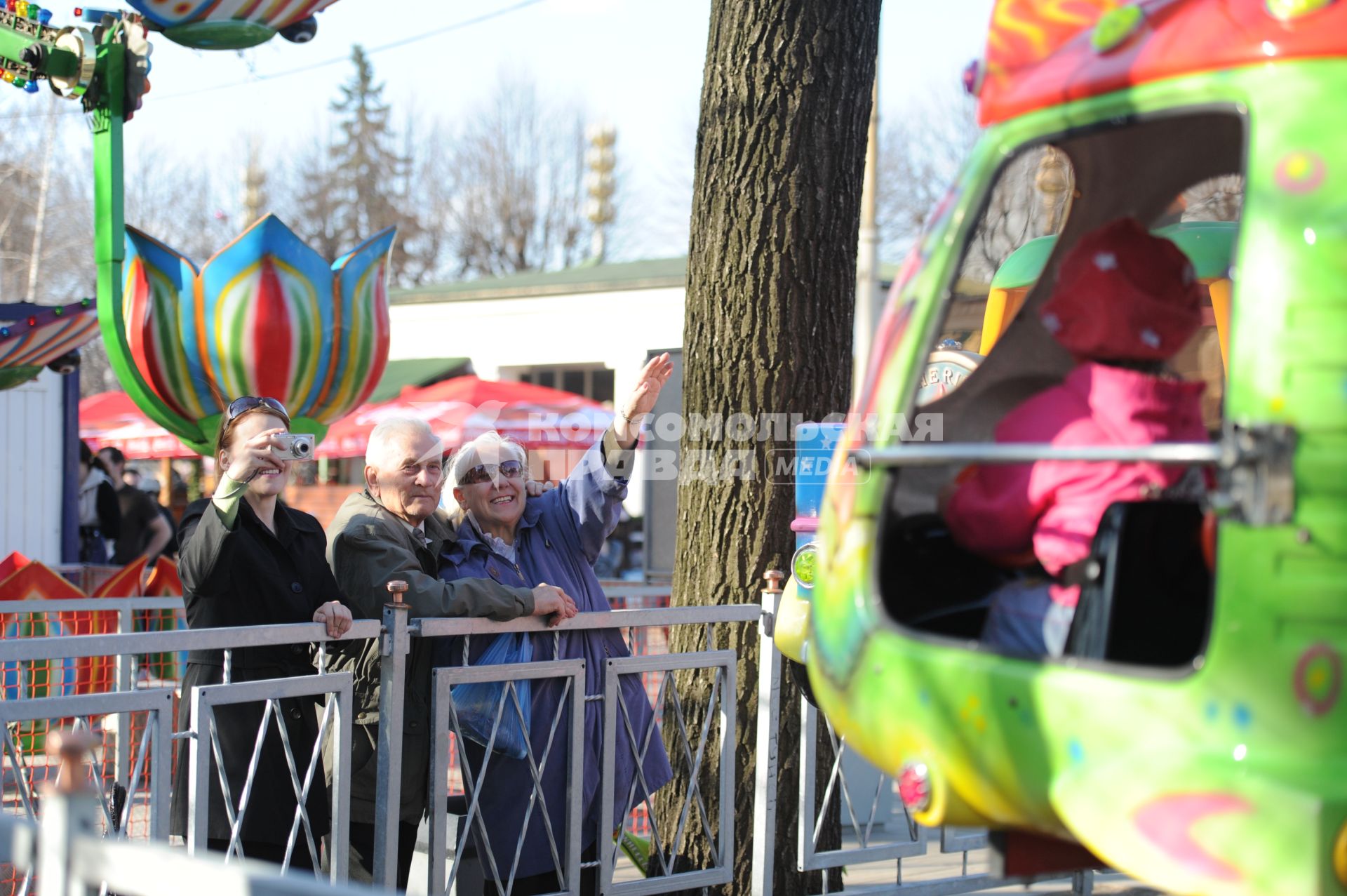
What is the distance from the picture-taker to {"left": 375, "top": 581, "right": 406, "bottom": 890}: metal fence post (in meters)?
4.25

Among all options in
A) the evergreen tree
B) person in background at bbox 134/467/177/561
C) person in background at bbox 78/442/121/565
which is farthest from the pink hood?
the evergreen tree

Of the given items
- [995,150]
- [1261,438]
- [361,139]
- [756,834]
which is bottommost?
[756,834]

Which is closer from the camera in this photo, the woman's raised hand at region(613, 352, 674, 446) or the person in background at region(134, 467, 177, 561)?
the woman's raised hand at region(613, 352, 674, 446)

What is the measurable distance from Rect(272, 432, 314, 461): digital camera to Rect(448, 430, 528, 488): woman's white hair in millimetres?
510

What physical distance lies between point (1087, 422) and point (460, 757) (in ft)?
7.49

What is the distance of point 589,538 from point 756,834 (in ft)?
3.99

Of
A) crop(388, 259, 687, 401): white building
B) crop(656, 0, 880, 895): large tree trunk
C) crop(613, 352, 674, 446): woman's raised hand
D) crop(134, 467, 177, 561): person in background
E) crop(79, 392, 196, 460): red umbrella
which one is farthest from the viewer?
crop(388, 259, 687, 401): white building

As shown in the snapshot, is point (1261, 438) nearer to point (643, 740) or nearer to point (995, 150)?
point (995, 150)

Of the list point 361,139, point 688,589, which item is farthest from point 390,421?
point 361,139

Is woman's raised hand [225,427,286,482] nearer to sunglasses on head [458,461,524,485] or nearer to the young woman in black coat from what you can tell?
the young woman in black coat

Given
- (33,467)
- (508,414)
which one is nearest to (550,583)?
(33,467)

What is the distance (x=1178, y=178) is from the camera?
3.90 metres

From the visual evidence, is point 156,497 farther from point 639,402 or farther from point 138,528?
point 639,402

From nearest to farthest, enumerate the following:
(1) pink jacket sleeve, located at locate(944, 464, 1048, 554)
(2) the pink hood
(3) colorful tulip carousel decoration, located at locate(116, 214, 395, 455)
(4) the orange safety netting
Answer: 1. (2) the pink hood
2. (1) pink jacket sleeve, located at locate(944, 464, 1048, 554)
3. (4) the orange safety netting
4. (3) colorful tulip carousel decoration, located at locate(116, 214, 395, 455)
